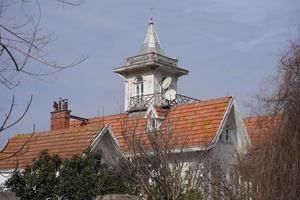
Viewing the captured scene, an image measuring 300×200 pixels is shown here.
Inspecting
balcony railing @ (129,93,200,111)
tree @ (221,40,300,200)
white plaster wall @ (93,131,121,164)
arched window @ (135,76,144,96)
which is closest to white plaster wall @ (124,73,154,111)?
arched window @ (135,76,144,96)

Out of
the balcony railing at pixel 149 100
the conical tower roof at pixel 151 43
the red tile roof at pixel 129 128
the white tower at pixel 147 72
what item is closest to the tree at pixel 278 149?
the red tile roof at pixel 129 128

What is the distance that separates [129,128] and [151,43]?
115 feet

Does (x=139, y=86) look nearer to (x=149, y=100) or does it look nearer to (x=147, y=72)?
(x=147, y=72)

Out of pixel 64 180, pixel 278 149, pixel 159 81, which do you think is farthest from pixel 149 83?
pixel 278 149

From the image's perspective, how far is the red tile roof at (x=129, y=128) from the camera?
98.0 ft

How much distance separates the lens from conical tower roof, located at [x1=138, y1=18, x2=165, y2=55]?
60094 millimetres

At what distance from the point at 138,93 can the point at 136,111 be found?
34.1 ft

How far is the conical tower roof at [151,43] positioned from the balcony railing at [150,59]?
1.87 m

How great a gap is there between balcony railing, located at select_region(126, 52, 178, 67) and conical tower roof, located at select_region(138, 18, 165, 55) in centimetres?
187

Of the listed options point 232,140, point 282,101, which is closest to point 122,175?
point 282,101

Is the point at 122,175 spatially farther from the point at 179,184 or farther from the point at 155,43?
the point at 155,43

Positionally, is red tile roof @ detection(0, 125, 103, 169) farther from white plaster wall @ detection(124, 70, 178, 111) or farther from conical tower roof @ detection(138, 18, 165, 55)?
conical tower roof @ detection(138, 18, 165, 55)

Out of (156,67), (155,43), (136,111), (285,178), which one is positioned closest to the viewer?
(285,178)

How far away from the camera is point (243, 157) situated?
19.0 m
